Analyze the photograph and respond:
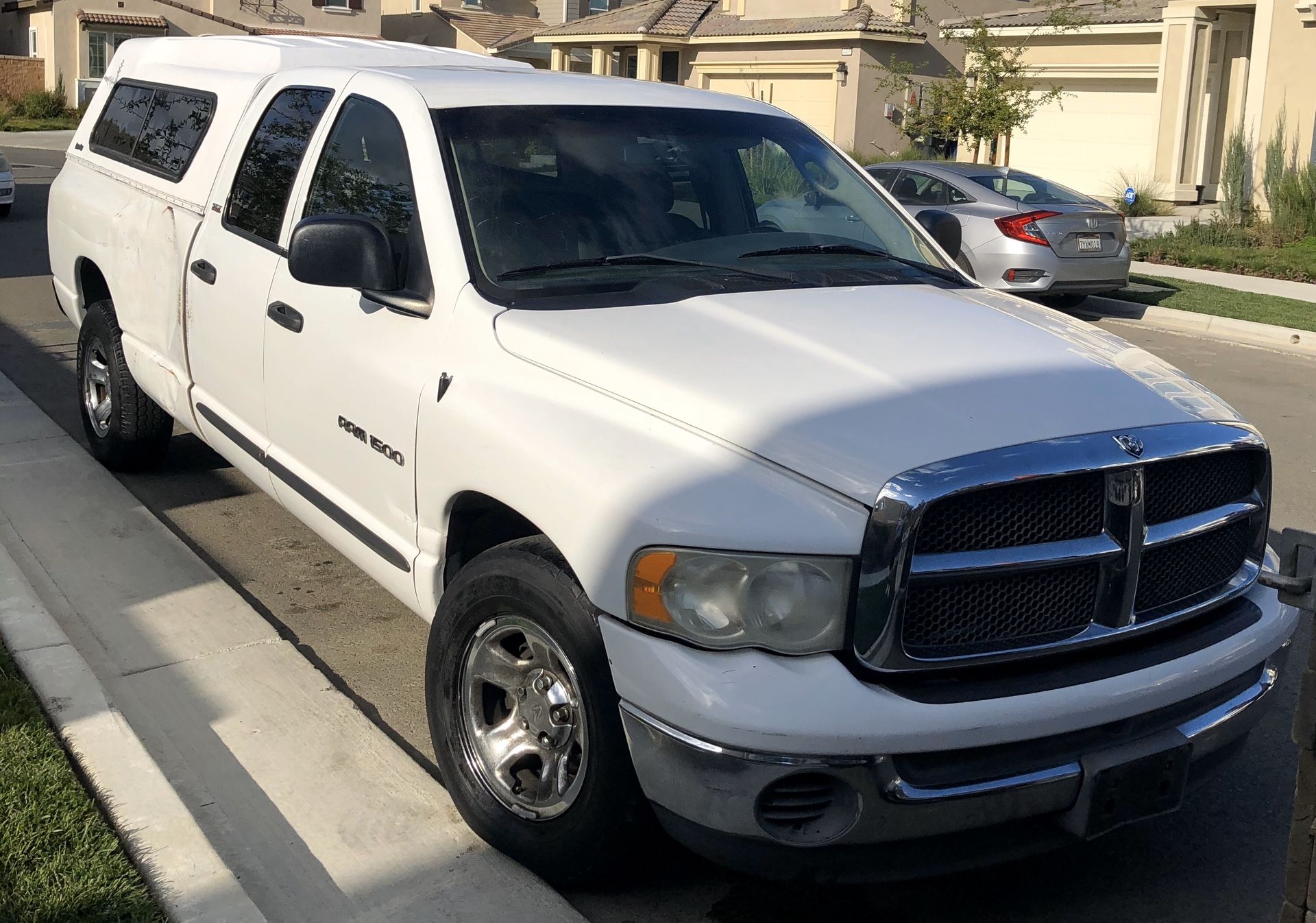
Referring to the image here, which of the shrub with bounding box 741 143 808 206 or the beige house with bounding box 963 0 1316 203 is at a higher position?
the beige house with bounding box 963 0 1316 203

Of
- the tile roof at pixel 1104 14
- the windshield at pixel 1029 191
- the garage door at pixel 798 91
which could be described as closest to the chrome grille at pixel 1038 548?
the windshield at pixel 1029 191

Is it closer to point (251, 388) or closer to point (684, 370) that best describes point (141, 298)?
point (251, 388)

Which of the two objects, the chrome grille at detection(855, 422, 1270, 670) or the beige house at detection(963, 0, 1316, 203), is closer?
the chrome grille at detection(855, 422, 1270, 670)

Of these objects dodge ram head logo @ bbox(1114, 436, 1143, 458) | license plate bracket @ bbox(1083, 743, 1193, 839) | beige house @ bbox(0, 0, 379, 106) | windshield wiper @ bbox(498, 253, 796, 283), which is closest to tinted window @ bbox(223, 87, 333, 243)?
windshield wiper @ bbox(498, 253, 796, 283)

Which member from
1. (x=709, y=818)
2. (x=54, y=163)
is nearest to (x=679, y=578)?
(x=709, y=818)

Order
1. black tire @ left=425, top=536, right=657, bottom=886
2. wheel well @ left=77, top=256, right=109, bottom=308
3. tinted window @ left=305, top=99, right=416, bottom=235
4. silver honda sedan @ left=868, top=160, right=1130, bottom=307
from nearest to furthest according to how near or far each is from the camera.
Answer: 1. black tire @ left=425, top=536, right=657, bottom=886
2. tinted window @ left=305, top=99, right=416, bottom=235
3. wheel well @ left=77, top=256, right=109, bottom=308
4. silver honda sedan @ left=868, top=160, right=1130, bottom=307

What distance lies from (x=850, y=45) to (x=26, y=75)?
95.8ft

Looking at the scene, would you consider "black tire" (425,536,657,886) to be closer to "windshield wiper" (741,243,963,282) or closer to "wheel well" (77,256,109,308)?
"windshield wiper" (741,243,963,282)

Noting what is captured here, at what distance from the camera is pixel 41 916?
10.2 feet

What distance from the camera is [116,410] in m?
6.46

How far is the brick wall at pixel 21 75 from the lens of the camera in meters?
45.6

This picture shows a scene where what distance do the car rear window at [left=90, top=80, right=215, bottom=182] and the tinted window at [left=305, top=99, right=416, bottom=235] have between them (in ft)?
4.23

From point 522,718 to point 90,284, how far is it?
4521mm

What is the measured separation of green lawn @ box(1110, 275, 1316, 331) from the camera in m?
13.9
